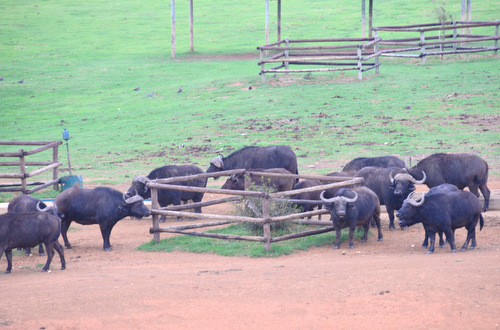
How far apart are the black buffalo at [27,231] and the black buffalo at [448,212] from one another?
21.0 ft

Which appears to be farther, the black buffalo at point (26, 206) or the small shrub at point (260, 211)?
the black buffalo at point (26, 206)

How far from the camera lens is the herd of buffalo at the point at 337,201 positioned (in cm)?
1083

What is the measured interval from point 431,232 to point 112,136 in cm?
1706

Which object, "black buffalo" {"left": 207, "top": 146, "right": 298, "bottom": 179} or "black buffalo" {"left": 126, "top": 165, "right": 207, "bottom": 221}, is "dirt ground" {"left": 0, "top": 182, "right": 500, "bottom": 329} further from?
"black buffalo" {"left": 207, "top": 146, "right": 298, "bottom": 179}

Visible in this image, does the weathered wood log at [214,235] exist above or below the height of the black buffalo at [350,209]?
below

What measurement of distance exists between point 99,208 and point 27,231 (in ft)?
7.27

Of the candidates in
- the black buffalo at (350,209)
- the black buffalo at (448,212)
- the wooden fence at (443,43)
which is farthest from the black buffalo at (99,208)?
the wooden fence at (443,43)

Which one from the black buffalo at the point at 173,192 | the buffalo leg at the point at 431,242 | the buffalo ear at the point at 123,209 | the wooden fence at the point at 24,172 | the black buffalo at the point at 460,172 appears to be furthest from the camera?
the wooden fence at the point at 24,172

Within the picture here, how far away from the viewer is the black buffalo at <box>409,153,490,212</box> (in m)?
14.0

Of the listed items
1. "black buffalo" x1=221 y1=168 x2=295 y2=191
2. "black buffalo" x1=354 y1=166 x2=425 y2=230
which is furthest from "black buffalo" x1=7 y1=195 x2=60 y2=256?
"black buffalo" x1=354 y1=166 x2=425 y2=230

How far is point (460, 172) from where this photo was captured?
46.3 feet

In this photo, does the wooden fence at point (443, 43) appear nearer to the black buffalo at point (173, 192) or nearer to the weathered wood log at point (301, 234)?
the black buffalo at point (173, 192)

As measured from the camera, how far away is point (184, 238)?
1288cm

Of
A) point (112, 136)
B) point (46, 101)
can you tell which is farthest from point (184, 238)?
point (46, 101)
